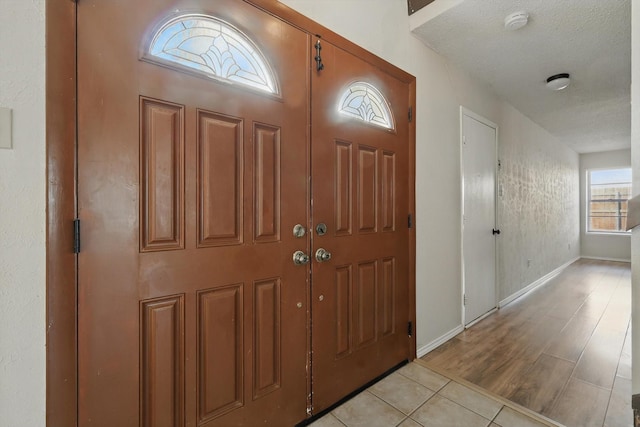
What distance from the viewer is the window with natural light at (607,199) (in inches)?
241

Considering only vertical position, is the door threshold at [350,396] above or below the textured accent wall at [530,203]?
below

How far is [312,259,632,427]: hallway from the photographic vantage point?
153 centimetres

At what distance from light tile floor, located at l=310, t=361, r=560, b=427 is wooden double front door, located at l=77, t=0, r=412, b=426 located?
0.11 metres

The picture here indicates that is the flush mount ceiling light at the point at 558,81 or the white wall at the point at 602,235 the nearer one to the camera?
the flush mount ceiling light at the point at 558,81

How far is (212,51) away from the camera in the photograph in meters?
1.17

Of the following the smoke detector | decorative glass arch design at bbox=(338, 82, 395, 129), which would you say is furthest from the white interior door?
decorative glass arch design at bbox=(338, 82, 395, 129)

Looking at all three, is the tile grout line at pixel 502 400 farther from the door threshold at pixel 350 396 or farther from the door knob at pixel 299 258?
the door knob at pixel 299 258

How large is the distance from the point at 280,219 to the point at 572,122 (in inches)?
207

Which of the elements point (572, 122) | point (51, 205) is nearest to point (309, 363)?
point (51, 205)

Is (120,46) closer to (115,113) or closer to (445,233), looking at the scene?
(115,113)
